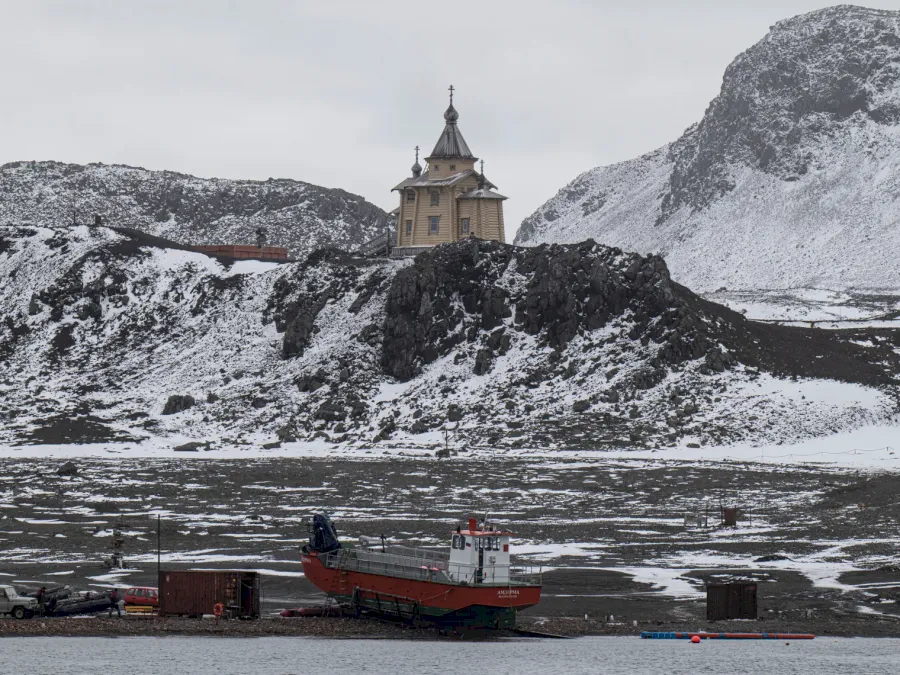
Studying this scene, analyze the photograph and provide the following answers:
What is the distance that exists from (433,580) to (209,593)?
27.5ft

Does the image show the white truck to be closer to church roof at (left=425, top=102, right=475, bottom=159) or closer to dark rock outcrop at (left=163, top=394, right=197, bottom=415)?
dark rock outcrop at (left=163, top=394, right=197, bottom=415)

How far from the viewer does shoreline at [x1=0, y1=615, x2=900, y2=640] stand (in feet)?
183

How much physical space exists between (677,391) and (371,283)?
38.4 metres

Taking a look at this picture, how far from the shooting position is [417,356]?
143500 mm

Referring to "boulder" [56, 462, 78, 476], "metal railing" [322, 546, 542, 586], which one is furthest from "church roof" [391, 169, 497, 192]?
"metal railing" [322, 546, 542, 586]

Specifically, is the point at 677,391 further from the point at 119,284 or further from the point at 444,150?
the point at 119,284

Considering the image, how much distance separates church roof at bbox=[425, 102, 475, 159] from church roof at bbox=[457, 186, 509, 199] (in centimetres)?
358

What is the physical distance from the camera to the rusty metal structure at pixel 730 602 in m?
58.8

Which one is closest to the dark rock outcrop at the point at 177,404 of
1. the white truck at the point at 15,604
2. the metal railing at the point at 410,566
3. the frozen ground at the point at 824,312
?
the frozen ground at the point at 824,312

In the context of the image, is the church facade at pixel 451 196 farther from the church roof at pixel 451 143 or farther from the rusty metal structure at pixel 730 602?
the rusty metal structure at pixel 730 602

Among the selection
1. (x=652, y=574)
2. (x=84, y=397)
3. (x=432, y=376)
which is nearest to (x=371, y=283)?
(x=432, y=376)

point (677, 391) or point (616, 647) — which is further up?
point (677, 391)

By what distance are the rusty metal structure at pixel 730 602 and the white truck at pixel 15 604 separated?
2560 centimetres

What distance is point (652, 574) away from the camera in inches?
2655
